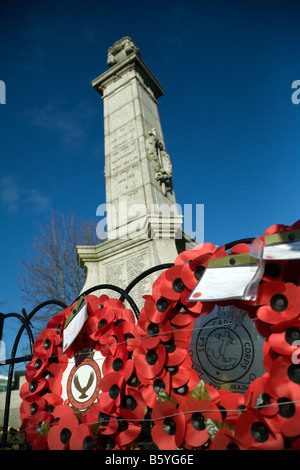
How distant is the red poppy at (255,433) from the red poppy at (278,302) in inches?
14.4

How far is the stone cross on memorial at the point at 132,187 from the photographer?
5152 mm

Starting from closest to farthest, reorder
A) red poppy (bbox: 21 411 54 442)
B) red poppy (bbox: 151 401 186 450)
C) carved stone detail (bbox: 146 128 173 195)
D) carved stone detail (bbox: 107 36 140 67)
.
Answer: red poppy (bbox: 151 401 186 450) < red poppy (bbox: 21 411 54 442) < carved stone detail (bbox: 146 128 173 195) < carved stone detail (bbox: 107 36 140 67)

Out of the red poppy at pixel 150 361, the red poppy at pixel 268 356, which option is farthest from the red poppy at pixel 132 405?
the red poppy at pixel 268 356

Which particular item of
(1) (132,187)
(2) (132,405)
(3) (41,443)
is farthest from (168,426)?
(1) (132,187)

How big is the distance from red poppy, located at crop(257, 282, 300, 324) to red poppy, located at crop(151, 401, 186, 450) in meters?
0.58

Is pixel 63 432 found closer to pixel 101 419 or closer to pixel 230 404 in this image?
pixel 101 419

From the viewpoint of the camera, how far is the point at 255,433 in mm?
1128

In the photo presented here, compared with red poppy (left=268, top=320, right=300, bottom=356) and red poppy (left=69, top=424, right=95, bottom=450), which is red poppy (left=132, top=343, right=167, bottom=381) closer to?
red poppy (left=69, top=424, right=95, bottom=450)

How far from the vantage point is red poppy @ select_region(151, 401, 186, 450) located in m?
1.31

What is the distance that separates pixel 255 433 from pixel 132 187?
568cm

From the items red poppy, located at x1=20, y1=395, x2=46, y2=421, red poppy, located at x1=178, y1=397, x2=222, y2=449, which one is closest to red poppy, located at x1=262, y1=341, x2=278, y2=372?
red poppy, located at x1=178, y1=397, x2=222, y2=449

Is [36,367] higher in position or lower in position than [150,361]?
lower
